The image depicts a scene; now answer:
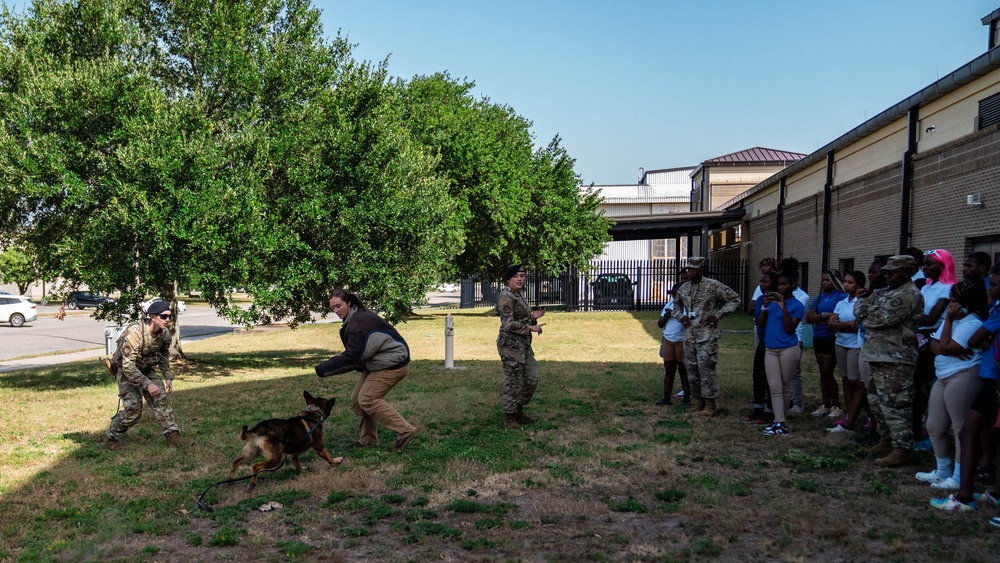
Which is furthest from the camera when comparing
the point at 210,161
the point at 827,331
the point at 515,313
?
the point at 210,161

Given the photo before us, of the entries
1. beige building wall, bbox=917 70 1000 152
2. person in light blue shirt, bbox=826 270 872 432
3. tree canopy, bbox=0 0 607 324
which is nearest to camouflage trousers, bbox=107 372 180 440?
tree canopy, bbox=0 0 607 324

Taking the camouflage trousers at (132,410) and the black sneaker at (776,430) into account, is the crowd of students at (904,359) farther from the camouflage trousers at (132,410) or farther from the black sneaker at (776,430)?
the camouflage trousers at (132,410)

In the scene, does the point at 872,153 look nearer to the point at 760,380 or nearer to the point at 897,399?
the point at 760,380

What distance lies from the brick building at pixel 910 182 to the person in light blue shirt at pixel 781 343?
7713 mm

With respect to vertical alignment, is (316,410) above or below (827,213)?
below

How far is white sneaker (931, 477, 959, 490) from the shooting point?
18.4 ft

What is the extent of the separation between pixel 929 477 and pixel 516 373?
4.25 m

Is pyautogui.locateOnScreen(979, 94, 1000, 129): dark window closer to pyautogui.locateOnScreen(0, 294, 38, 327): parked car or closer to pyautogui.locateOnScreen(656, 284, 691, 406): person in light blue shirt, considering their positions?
pyautogui.locateOnScreen(656, 284, 691, 406): person in light blue shirt

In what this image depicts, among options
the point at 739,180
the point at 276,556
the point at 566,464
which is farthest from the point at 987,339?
the point at 739,180

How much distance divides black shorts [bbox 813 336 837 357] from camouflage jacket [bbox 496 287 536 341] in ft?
10.9

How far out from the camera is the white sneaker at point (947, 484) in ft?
18.4

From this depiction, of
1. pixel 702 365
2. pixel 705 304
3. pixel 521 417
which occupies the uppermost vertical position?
pixel 705 304

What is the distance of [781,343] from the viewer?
7977 mm

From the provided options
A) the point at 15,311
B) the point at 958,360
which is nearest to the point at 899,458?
the point at 958,360
